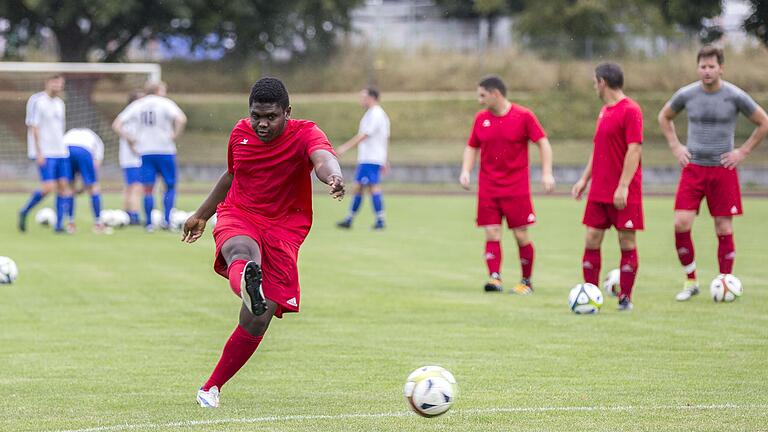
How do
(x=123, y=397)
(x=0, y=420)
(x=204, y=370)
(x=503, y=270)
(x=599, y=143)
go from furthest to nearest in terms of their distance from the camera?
(x=503, y=270)
(x=599, y=143)
(x=204, y=370)
(x=123, y=397)
(x=0, y=420)

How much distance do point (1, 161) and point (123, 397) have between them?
2860cm

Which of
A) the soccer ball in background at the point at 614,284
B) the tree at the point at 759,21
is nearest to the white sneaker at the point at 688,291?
the soccer ball in background at the point at 614,284

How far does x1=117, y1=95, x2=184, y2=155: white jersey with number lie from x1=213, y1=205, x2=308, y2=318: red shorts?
12696 millimetres

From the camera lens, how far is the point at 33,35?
41.0m

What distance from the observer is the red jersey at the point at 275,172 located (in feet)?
22.3

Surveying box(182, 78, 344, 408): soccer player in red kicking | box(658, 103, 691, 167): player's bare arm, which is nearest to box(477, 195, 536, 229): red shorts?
box(658, 103, 691, 167): player's bare arm

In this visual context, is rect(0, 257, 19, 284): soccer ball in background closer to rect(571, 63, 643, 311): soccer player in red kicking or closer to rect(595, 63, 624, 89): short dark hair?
rect(571, 63, 643, 311): soccer player in red kicking

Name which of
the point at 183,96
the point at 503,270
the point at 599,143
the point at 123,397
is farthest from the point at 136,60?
the point at 123,397

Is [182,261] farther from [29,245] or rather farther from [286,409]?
[286,409]

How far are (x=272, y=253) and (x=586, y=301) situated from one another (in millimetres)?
4547

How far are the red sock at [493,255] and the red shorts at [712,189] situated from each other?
1839mm

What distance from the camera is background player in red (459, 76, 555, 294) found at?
11.9 m

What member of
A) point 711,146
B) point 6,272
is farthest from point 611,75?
A: point 6,272

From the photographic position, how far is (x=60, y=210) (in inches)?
773
